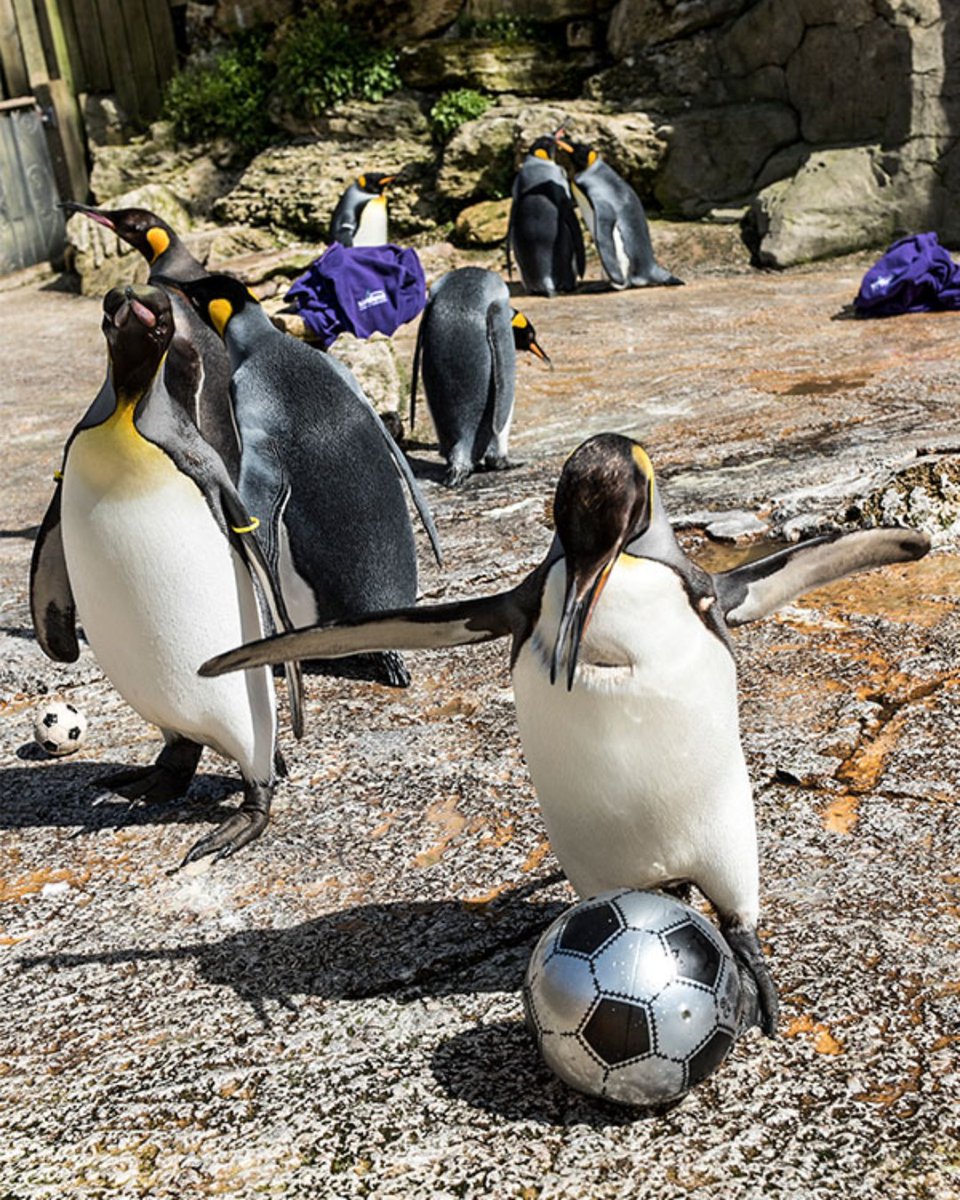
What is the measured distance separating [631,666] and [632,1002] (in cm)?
53

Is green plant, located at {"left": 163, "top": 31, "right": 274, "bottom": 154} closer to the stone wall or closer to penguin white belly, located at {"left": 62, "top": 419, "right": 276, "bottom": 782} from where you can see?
the stone wall

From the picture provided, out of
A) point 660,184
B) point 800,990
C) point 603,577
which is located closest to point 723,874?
point 800,990

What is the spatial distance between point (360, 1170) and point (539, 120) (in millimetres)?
12212

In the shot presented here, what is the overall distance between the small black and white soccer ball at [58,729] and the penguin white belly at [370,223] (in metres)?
7.80

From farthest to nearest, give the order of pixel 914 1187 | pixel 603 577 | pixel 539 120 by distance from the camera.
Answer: pixel 539 120
pixel 603 577
pixel 914 1187

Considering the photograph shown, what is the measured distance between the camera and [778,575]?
251 cm

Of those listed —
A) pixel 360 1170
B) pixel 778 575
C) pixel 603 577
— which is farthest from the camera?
pixel 778 575

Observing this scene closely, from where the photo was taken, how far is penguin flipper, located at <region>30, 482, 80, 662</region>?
353cm

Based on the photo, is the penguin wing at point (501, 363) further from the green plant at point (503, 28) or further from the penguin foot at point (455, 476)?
the green plant at point (503, 28)

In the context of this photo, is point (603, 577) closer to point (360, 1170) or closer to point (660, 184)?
point (360, 1170)

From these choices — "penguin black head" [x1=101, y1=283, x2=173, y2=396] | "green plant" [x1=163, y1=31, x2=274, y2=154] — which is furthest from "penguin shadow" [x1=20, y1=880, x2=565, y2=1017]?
"green plant" [x1=163, y1=31, x2=274, y2=154]

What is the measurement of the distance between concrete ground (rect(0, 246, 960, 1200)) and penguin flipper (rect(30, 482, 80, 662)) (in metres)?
0.33

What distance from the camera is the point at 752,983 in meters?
2.33

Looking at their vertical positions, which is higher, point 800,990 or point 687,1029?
point 687,1029
